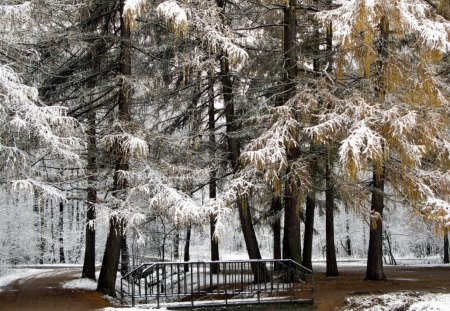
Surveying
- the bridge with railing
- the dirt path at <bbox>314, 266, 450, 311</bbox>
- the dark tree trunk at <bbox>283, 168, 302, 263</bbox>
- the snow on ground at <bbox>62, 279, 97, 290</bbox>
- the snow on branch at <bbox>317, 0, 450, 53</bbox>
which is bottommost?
the dirt path at <bbox>314, 266, 450, 311</bbox>

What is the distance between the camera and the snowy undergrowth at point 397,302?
9.88 meters

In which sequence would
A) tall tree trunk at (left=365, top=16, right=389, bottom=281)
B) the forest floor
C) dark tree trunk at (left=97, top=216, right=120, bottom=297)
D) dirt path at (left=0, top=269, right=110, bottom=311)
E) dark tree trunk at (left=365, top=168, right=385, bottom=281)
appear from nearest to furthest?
dirt path at (left=0, top=269, right=110, bottom=311) < the forest floor < tall tree trunk at (left=365, top=16, right=389, bottom=281) < dark tree trunk at (left=97, top=216, right=120, bottom=297) < dark tree trunk at (left=365, top=168, right=385, bottom=281)

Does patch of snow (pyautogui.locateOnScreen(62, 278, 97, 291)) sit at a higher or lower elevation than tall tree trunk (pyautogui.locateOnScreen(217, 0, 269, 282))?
lower

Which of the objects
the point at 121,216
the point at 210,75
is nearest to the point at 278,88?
the point at 210,75

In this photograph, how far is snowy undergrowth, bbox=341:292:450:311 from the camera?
389 inches

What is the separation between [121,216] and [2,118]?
3.25 metres

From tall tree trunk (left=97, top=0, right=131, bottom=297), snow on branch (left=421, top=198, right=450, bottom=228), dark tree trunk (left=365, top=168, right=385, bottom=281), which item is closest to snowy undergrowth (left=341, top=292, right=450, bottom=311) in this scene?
snow on branch (left=421, top=198, right=450, bottom=228)

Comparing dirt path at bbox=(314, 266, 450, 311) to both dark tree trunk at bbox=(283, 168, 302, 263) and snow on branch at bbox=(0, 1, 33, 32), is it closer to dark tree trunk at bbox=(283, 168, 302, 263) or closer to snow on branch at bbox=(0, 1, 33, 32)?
dark tree trunk at bbox=(283, 168, 302, 263)

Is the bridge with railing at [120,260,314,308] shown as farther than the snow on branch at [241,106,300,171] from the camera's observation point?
No

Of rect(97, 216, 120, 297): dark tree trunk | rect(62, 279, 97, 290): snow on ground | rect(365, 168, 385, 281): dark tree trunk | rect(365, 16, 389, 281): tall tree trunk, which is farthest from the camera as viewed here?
rect(62, 279, 97, 290): snow on ground

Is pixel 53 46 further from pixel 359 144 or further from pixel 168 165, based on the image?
pixel 359 144

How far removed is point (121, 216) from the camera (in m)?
11.0

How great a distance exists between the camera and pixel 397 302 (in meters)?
10.7

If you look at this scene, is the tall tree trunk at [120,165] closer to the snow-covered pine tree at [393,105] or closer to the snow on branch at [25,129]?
the snow on branch at [25,129]
